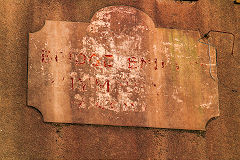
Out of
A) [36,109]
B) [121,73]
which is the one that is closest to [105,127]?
[121,73]

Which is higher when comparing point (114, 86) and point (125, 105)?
point (114, 86)

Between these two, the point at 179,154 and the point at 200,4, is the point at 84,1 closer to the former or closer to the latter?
the point at 200,4

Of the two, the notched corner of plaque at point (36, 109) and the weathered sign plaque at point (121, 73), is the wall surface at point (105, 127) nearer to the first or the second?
the notched corner of plaque at point (36, 109)

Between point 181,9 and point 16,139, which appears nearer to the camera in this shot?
point 16,139

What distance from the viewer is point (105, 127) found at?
12.2 ft

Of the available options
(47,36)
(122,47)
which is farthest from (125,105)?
(47,36)

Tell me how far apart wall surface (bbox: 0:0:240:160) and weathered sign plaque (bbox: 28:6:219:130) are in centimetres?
16

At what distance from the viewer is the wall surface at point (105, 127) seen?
3.65 meters

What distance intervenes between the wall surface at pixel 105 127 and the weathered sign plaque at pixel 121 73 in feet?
0.52

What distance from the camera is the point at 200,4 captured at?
4199 millimetres

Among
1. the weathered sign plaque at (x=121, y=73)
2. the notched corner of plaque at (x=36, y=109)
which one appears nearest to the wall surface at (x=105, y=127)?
the notched corner of plaque at (x=36, y=109)

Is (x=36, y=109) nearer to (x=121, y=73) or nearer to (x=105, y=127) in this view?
(x=105, y=127)

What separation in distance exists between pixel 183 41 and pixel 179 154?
2245 mm

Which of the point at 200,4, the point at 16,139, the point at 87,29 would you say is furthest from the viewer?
the point at 200,4
